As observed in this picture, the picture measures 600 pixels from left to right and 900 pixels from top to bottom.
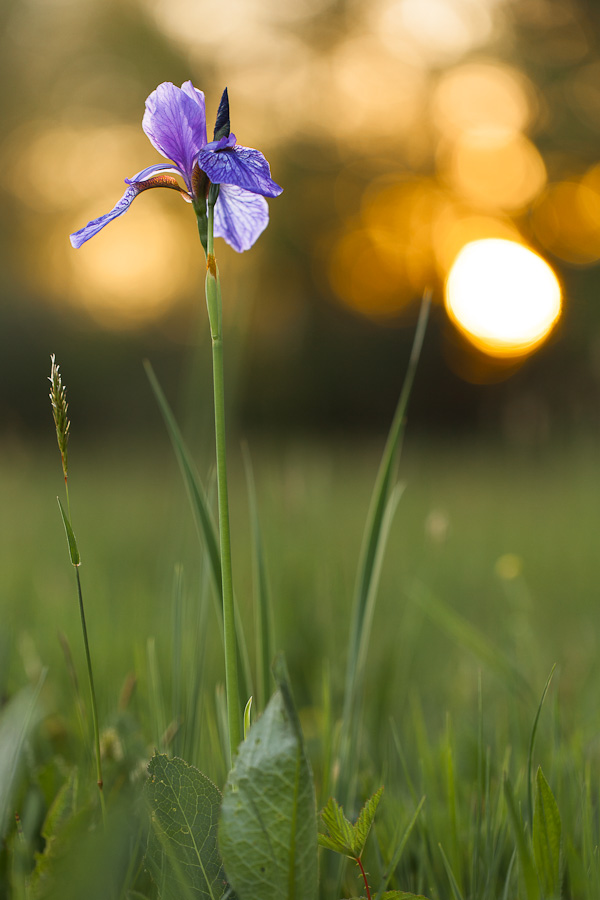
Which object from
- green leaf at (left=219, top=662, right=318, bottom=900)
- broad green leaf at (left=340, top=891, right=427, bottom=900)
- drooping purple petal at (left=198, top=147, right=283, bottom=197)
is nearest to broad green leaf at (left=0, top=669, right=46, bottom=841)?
green leaf at (left=219, top=662, right=318, bottom=900)

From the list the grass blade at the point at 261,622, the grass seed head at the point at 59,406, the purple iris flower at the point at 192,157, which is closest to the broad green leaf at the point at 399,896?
the grass blade at the point at 261,622

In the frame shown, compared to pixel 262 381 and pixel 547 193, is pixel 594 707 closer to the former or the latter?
pixel 262 381

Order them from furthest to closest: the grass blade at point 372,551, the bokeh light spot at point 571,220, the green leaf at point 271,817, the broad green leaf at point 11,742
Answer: the bokeh light spot at point 571,220
the grass blade at point 372,551
the broad green leaf at point 11,742
the green leaf at point 271,817

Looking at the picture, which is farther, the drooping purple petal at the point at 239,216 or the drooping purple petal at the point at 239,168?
the drooping purple petal at the point at 239,216

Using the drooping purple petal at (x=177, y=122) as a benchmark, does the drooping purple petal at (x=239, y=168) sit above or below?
below

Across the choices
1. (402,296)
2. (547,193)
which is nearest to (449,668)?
(402,296)

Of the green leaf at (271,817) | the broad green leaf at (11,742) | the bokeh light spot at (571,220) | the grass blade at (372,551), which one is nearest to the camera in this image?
the green leaf at (271,817)

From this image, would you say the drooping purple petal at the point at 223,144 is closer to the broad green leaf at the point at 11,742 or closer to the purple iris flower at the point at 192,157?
the purple iris flower at the point at 192,157

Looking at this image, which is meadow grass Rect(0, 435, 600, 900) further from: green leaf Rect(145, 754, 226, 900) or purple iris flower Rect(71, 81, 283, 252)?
purple iris flower Rect(71, 81, 283, 252)
